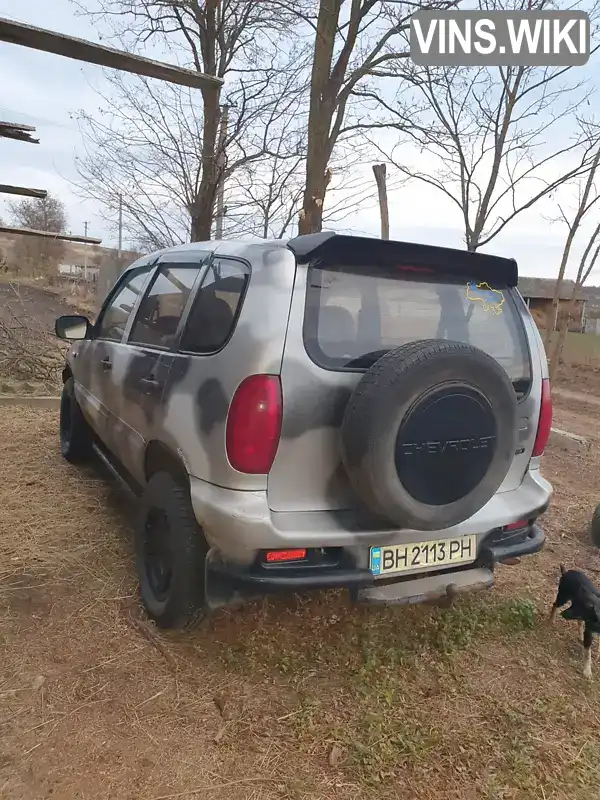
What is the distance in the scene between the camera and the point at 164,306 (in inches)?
122

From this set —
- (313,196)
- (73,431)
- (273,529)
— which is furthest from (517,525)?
(313,196)

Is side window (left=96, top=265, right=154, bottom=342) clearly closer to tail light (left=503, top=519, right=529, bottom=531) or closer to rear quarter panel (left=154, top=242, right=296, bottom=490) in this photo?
rear quarter panel (left=154, top=242, right=296, bottom=490)

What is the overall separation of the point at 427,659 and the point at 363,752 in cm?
68

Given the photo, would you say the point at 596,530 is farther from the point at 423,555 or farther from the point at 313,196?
the point at 313,196

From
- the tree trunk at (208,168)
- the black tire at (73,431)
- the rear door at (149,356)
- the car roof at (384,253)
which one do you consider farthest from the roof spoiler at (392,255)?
the tree trunk at (208,168)

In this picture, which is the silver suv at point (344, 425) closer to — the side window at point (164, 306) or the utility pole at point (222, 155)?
the side window at point (164, 306)

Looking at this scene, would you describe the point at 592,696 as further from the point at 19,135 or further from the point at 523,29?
the point at 523,29

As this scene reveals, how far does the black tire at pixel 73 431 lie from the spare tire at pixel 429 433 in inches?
125

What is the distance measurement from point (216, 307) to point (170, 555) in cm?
111

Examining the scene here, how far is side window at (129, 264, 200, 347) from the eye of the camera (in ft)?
9.29

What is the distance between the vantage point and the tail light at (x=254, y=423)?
210cm

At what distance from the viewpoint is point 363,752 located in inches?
80.8

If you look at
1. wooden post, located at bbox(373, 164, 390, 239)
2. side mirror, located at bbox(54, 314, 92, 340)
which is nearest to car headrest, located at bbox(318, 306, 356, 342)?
side mirror, located at bbox(54, 314, 92, 340)

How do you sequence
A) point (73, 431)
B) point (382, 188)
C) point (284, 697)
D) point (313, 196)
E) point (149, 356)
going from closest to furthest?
point (284, 697)
point (149, 356)
point (73, 431)
point (313, 196)
point (382, 188)
